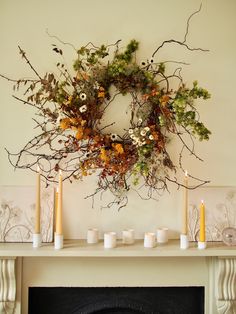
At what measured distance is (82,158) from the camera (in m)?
1.77

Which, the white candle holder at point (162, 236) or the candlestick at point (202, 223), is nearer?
the candlestick at point (202, 223)

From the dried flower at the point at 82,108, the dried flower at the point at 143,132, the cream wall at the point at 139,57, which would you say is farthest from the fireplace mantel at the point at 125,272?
the dried flower at the point at 82,108

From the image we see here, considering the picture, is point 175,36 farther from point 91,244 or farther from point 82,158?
point 91,244

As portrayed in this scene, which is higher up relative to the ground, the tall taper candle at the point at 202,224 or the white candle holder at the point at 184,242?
the tall taper candle at the point at 202,224

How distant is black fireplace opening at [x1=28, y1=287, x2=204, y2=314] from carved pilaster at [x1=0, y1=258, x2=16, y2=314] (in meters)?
0.11

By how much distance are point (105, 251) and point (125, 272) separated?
9.7 inches

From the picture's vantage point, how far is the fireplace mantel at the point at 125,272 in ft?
5.39

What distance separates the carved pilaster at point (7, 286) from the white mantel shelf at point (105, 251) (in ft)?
0.27

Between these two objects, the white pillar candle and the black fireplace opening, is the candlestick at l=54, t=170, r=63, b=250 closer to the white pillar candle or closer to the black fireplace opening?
the black fireplace opening

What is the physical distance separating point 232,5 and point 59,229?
1490 millimetres

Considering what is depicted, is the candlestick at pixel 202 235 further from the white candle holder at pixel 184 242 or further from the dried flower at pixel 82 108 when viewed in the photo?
the dried flower at pixel 82 108

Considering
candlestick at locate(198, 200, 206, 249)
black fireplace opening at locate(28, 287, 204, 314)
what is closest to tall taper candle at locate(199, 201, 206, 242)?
candlestick at locate(198, 200, 206, 249)

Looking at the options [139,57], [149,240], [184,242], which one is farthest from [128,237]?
[139,57]

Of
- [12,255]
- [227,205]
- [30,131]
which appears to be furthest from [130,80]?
[12,255]
